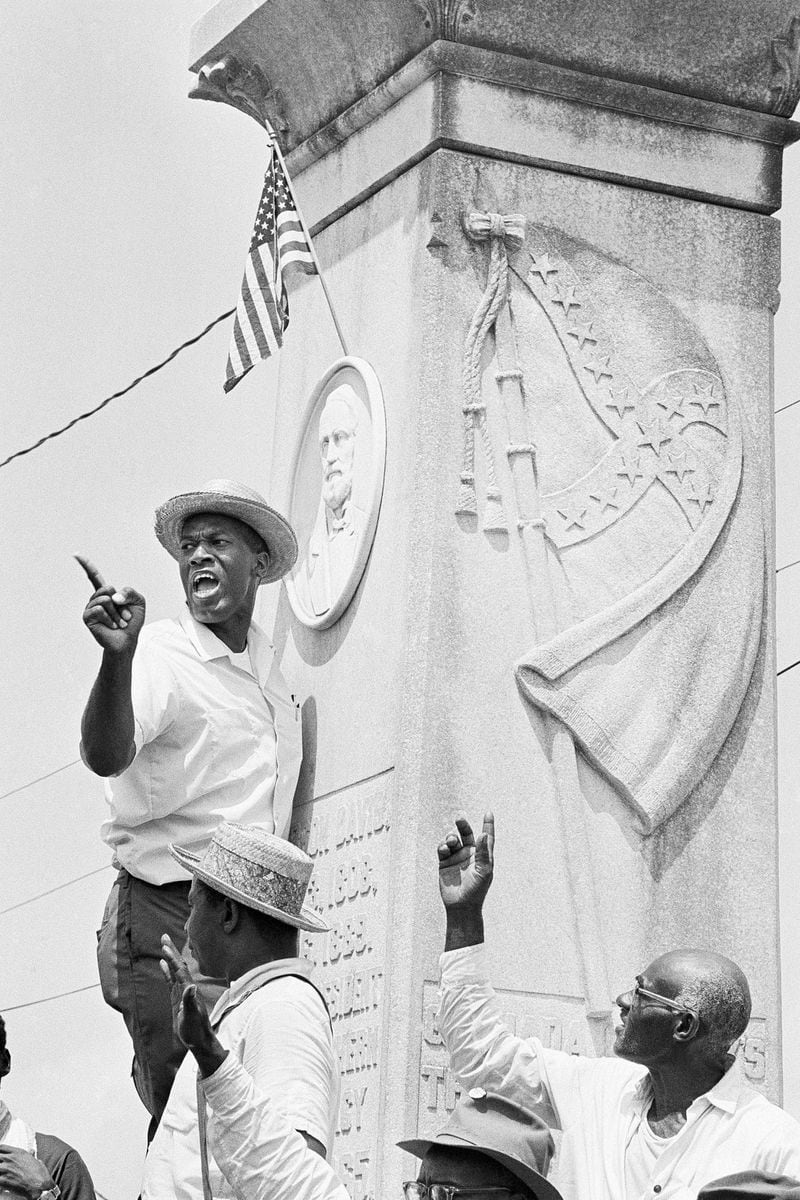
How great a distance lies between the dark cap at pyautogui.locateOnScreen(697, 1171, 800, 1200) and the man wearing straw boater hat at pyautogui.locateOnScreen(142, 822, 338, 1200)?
0.89 metres

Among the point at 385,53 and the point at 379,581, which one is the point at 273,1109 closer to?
the point at 379,581

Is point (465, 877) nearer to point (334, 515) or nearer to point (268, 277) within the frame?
point (334, 515)

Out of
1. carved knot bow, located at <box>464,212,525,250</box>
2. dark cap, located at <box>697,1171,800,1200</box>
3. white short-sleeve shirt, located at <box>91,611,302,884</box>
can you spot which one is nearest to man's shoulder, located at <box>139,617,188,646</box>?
white short-sleeve shirt, located at <box>91,611,302,884</box>

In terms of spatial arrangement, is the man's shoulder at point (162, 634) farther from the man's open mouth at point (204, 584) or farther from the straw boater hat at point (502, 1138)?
the straw boater hat at point (502, 1138)

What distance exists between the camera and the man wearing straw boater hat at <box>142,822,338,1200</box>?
6.07 metres

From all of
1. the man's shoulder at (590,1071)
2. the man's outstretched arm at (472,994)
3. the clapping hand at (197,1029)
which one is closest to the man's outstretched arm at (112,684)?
the man's outstretched arm at (472,994)

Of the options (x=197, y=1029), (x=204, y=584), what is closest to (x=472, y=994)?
(x=197, y=1029)

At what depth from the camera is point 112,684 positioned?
313 inches

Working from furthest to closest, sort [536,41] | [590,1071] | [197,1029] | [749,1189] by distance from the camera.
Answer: [536,41], [590,1071], [197,1029], [749,1189]

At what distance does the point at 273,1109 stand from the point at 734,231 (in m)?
4.47

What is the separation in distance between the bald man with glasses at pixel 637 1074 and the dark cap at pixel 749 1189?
986 millimetres

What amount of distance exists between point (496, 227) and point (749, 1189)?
4.24 m

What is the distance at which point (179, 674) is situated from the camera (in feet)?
28.3

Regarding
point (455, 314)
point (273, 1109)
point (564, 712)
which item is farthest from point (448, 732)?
point (273, 1109)
